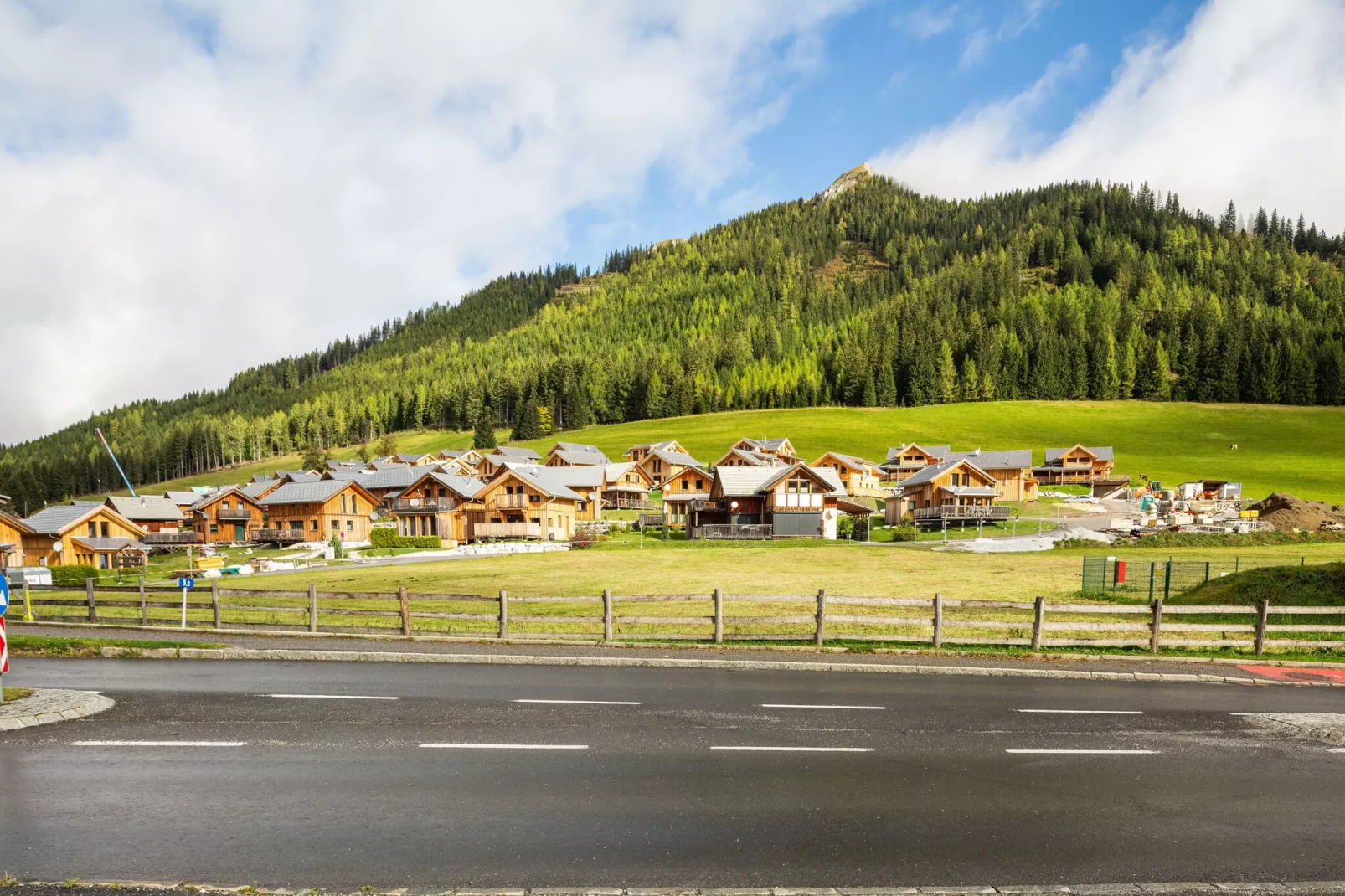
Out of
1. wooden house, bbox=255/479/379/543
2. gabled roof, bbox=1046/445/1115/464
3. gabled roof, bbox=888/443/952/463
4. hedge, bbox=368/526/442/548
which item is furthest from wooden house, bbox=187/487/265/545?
gabled roof, bbox=1046/445/1115/464

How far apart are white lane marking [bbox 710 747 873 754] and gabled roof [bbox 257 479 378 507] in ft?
283

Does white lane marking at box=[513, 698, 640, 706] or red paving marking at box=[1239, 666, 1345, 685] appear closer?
white lane marking at box=[513, 698, 640, 706]

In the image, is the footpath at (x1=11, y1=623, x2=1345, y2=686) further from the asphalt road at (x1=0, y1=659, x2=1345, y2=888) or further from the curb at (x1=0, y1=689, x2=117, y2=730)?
the curb at (x1=0, y1=689, x2=117, y2=730)

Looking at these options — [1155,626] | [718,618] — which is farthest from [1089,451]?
[718,618]

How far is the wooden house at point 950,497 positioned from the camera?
80625mm

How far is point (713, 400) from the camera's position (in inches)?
7077

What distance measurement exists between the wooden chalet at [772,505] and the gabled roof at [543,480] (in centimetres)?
1410

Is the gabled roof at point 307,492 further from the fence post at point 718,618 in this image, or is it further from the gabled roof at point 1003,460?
the fence post at point 718,618

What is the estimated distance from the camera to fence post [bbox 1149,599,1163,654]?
21359 millimetres

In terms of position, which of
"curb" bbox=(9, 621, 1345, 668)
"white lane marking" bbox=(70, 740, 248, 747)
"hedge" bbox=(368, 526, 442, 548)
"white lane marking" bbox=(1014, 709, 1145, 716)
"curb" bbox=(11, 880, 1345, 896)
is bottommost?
"hedge" bbox=(368, 526, 442, 548)

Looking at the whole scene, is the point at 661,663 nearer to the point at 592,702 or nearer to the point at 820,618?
the point at 592,702

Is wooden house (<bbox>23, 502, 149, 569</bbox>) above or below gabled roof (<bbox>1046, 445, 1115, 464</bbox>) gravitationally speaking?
below

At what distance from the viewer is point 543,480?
84.5 metres

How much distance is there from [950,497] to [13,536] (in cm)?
9720
